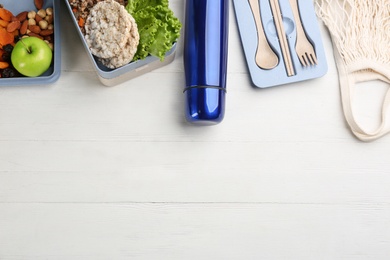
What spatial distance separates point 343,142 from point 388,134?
87 millimetres

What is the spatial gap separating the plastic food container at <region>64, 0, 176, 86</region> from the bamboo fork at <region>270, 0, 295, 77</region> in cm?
20

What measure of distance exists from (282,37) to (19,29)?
0.46m

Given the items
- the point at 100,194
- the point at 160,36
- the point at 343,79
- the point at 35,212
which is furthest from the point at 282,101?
the point at 35,212

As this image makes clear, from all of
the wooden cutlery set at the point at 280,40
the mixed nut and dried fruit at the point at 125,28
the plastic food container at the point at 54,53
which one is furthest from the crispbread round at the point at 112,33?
the wooden cutlery set at the point at 280,40

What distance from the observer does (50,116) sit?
882 mm

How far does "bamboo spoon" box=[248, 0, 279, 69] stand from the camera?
2.95 feet

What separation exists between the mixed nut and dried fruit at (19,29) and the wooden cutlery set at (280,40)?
337 mm

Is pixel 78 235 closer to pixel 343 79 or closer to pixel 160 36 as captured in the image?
pixel 160 36

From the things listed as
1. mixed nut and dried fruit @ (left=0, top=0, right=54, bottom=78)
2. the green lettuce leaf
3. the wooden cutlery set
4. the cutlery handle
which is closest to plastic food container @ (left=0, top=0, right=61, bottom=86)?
mixed nut and dried fruit @ (left=0, top=0, right=54, bottom=78)

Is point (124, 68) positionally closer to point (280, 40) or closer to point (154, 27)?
point (154, 27)

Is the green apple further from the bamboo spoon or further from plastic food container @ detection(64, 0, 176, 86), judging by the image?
the bamboo spoon

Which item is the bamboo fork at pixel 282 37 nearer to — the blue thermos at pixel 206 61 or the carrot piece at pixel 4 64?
the blue thermos at pixel 206 61

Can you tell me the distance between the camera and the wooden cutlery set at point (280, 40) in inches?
35.3

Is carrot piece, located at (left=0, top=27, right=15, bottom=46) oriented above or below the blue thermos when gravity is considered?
above
